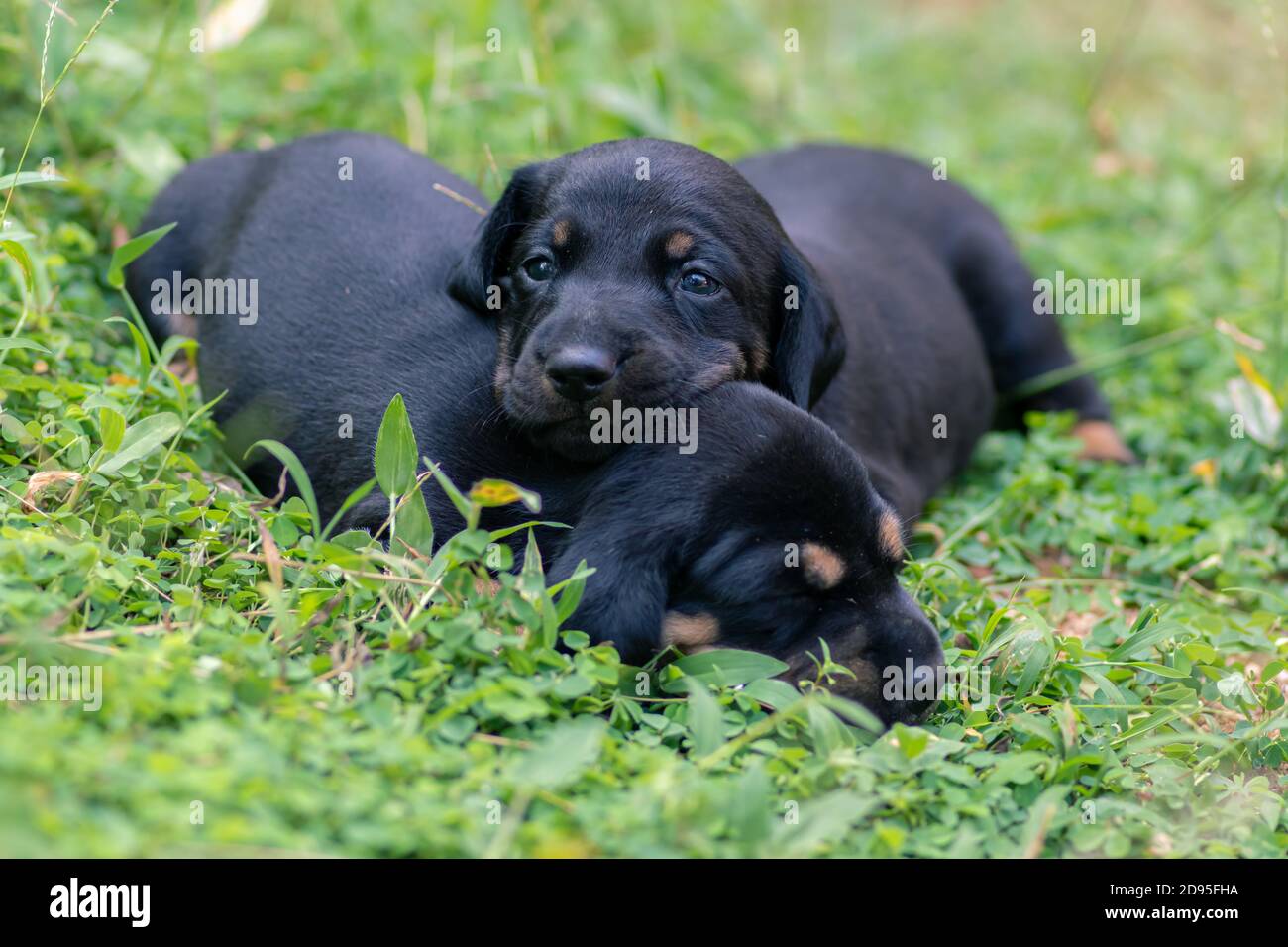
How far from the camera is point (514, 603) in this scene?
360 cm

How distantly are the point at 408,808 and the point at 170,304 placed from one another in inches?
143

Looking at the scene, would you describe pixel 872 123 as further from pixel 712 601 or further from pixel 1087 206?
pixel 712 601

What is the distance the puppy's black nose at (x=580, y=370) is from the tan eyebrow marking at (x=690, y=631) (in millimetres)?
739

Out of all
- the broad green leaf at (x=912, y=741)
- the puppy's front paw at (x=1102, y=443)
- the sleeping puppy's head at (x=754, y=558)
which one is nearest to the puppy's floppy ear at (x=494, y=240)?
the sleeping puppy's head at (x=754, y=558)

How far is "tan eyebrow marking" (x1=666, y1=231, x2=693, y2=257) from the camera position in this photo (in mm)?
4625

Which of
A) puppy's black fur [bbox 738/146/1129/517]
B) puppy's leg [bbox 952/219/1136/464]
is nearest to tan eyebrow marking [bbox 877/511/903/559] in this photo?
puppy's black fur [bbox 738/146/1129/517]

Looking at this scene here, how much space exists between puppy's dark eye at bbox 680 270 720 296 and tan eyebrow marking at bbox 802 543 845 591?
112cm

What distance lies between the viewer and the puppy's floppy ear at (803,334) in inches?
191

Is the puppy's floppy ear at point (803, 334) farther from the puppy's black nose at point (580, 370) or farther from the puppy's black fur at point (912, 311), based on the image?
the puppy's black nose at point (580, 370)

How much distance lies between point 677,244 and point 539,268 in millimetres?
501

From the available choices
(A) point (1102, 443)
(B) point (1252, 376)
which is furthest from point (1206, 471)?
(A) point (1102, 443)

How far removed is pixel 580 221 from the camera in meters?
4.70

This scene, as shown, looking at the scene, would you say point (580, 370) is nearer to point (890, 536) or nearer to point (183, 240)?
point (890, 536)

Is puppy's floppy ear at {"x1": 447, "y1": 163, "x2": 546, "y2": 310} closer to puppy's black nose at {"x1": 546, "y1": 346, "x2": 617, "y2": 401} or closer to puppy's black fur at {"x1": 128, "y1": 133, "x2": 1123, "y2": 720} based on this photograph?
puppy's black fur at {"x1": 128, "y1": 133, "x2": 1123, "y2": 720}
